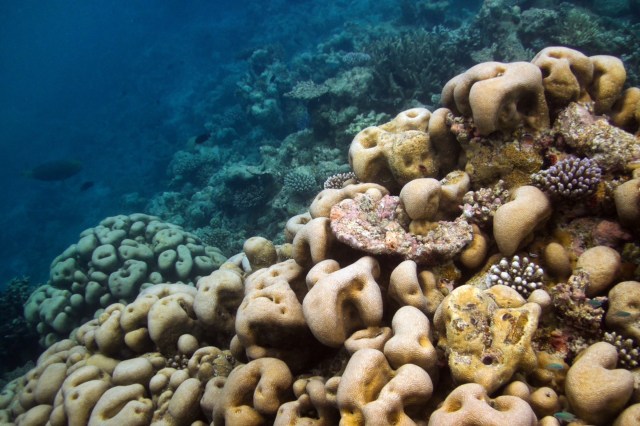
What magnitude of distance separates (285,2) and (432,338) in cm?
3446

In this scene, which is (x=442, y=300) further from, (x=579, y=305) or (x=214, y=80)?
(x=214, y=80)

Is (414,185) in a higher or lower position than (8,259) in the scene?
lower

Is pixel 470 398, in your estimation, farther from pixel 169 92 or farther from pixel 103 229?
pixel 169 92

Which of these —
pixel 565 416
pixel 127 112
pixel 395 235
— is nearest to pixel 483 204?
pixel 395 235

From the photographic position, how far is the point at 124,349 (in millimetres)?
4801

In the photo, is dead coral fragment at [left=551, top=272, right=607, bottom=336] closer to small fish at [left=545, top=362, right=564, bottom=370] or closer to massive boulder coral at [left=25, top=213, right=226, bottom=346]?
small fish at [left=545, top=362, right=564, bottom=370]

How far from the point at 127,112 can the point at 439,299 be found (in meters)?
34.6

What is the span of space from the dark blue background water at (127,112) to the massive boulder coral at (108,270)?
43.1 feet

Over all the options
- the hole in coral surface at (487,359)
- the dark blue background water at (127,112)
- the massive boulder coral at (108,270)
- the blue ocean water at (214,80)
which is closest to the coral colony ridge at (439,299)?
the hole in coral surface at (487,359)

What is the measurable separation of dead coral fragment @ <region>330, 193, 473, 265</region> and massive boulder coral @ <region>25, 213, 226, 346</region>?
18.2 ft

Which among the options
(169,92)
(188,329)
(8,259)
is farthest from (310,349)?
(169,92)

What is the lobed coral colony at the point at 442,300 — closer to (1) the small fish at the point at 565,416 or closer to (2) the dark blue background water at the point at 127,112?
(1) the small fish at the point at 565,416

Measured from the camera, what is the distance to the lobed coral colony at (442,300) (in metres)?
2.34

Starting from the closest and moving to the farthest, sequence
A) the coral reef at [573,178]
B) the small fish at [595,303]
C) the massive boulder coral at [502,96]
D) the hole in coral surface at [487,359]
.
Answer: the hole in coral surface at [487,359] < the small fish at [595,303] < the coral reef at [573,178] < the massive boulder coral at [502,96]
